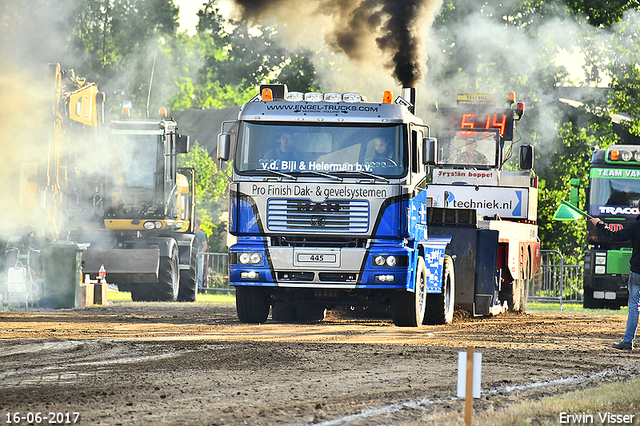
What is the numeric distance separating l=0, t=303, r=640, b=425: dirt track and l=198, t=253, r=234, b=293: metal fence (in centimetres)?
1538

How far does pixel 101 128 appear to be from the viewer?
2359 centimetres

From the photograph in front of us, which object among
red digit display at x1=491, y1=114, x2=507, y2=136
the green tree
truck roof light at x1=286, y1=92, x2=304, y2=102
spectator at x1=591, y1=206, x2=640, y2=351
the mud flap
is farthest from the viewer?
the green tree

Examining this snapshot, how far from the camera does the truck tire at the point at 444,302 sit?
1780 cm

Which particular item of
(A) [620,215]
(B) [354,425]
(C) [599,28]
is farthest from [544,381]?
(C) [599,28]

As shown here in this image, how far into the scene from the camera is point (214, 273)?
113 ft

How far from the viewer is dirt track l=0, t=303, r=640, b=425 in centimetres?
828

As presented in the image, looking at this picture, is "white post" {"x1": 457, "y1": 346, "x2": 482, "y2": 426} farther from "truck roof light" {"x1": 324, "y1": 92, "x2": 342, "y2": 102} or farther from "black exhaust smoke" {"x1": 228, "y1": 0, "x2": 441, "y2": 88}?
"black exhaust smoke" {"x1": 228, "y1": 0, "x2": 441, "y2": 88}

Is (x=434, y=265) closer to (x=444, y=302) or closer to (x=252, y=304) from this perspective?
(x=444, y=302)

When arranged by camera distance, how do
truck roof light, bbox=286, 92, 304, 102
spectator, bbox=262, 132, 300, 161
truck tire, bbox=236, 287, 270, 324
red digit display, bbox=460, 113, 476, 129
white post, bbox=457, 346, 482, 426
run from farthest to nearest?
red digit display, bbox=460, 113, 476, 129
truck tire, bbox=236, 287, 270, 324
truck roof light, bbox=286, 92, 304, 102
spectator, bbox=262, 132, 300, 161
white post, bbox=457, 346, 482, 426

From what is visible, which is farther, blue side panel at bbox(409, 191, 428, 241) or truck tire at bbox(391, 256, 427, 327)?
truck tire at bbox(391, 256, 427, 327)

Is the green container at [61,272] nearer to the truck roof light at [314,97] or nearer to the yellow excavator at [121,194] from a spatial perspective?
the yellow excavator at [121,194]

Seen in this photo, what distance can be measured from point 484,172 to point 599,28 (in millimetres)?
23393

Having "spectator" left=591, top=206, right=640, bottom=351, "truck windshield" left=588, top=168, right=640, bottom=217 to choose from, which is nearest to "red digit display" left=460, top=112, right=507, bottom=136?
"truck windshield" left=588, top=168, right=640, bottom=217

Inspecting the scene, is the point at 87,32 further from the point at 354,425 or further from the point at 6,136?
the point at 354,425
